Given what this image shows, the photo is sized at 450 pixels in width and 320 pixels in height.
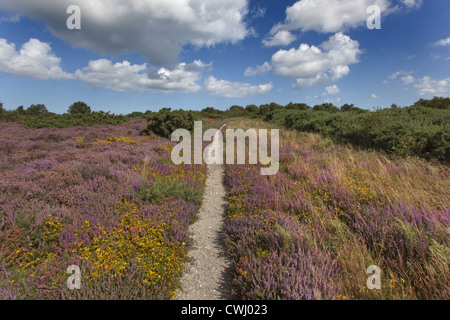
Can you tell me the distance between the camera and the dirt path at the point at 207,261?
3337 millimetres

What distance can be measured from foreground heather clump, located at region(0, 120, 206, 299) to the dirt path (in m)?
0.26

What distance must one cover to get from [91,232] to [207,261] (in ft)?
8.22

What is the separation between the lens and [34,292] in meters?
2.76

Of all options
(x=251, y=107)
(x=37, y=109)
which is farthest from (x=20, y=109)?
(x=251, y=107)

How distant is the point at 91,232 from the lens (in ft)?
13.0

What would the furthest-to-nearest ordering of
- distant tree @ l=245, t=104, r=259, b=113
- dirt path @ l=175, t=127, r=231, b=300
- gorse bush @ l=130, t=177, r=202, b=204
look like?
distant tree @ l=245, t=104, r=259, b=113
gorse bush @ l=130, t=177, r=202, b=204
dirt path @ l=175, t=127, r=231, b=300

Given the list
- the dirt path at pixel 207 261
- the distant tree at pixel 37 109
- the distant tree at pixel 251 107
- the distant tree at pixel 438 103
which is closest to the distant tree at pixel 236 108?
the distant tree at pixel 251 107

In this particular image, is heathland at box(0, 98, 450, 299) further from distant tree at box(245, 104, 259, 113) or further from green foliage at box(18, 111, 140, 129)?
distant tree at box(245, 104, 259, 113)

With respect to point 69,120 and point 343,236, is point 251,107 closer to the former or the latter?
point 69,120

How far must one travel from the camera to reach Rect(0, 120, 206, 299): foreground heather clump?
2965mm

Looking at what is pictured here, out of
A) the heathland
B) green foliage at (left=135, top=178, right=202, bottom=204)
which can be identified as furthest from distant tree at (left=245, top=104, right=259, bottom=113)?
green foliage at (left=135, top=178, right=202, bottom=204)

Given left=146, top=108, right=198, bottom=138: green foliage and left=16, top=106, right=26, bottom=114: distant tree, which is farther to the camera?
left=16, top=106, right=26, bottom=114: distant tree

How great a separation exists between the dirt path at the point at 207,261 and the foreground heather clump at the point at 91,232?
26 cm

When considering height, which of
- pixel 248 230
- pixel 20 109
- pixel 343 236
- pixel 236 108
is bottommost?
pixel 248 230
